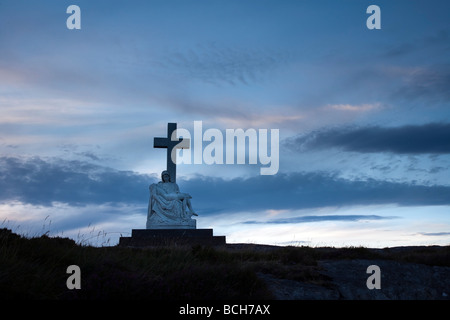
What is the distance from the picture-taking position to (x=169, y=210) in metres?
18.1

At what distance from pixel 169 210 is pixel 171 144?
10.0 ft

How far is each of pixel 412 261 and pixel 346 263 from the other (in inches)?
84.3

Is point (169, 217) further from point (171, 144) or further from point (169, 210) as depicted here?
point (171, 144)

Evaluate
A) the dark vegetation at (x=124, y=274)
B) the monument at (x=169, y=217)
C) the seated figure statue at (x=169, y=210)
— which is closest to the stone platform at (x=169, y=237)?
the monument at (x=169, y=217)

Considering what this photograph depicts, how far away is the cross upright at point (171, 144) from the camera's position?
→ 1945 cm

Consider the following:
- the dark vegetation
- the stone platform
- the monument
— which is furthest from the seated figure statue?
the dark vegetation

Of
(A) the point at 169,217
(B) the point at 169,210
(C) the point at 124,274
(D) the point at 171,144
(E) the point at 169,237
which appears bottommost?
(C) the point at 124,274

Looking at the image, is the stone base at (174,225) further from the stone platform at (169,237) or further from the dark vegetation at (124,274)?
the dark vegetation at (124,274)

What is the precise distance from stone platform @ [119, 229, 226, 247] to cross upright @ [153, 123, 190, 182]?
110 inches

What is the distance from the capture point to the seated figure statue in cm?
1795

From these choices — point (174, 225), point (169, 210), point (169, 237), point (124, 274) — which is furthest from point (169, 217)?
point (124, 274)

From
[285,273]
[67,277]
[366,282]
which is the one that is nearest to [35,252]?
[67,277]

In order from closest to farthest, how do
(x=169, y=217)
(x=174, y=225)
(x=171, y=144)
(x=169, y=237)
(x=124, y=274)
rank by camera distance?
(x=124, y=274) → (x=169, y=237) → (x=174, y=225) → (x=169, y=217) → (x=171, y=144)
